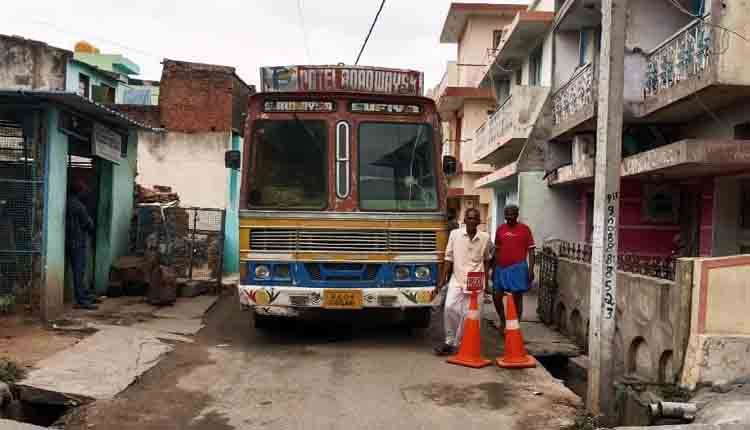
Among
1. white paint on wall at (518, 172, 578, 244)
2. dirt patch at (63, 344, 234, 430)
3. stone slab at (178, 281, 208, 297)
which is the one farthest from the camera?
white paint on wall at (518, 172, 578, 244)

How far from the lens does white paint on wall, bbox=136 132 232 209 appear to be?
20719 millimetres

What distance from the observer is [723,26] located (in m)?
9.26

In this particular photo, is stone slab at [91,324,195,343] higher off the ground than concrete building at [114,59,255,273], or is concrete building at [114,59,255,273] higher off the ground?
concrete building at [114,59,255,273]

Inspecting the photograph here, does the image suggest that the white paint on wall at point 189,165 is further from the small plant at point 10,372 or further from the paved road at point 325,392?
the small plant at point 10,372

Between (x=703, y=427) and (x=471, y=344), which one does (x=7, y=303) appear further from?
(x=703, y=427)

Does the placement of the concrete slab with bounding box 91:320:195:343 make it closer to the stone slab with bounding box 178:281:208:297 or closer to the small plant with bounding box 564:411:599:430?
the stone slab with bounding box 178:281:208:297

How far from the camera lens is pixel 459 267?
26.2 feet

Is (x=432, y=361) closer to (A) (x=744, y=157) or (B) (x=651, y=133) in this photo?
(A) (x=744, y=157)

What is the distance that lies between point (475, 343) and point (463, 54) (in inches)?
889

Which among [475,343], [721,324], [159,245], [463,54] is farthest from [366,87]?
[463,54]

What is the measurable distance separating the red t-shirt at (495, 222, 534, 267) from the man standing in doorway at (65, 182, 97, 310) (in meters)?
5.67

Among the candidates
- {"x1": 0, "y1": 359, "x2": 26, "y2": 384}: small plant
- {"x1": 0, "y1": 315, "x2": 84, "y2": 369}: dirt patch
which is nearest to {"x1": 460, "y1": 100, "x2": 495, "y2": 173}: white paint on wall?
{"x1": 0, "y1": 315, "x2": 84, "y2": 369}: dirt patch

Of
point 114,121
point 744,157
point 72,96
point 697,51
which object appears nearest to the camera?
point 72,96

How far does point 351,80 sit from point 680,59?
5.30 meters
